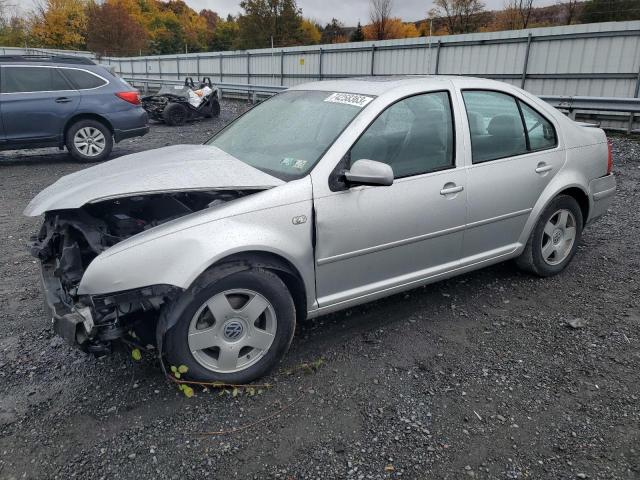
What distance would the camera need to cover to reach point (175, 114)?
14430mm

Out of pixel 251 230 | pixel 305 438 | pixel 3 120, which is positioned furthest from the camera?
pixel 3 120

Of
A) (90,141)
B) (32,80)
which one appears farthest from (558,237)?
(32,80)

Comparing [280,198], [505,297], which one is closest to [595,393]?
[505,297]

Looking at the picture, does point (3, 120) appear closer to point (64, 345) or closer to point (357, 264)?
point (64, 345)

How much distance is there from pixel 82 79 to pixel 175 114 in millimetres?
5167

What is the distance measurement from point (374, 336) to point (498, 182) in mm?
Result: 1446

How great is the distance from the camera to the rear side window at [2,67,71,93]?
8688 mm

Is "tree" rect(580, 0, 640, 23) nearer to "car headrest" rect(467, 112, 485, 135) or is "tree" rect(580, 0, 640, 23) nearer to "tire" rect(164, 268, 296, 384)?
"car headrest" rect(467, 112, 485, 135)

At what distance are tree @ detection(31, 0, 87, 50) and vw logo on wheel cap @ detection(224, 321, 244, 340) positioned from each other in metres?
60.9

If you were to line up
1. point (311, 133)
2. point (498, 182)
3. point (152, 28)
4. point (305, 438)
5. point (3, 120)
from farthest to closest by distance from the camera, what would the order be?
point (152, 28) < point (3, 120) < point (498, 182) < point (311, 133) < point (305, 438)

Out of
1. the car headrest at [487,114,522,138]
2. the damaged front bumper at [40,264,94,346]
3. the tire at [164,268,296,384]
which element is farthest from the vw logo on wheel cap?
the car headrest at [487,114,522,138]

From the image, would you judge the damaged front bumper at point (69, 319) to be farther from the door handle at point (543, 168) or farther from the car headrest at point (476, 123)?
the door handle at point (543, 168)

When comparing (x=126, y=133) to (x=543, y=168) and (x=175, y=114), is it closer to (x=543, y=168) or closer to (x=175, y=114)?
(x=175, y=114)

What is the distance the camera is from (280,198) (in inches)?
114
